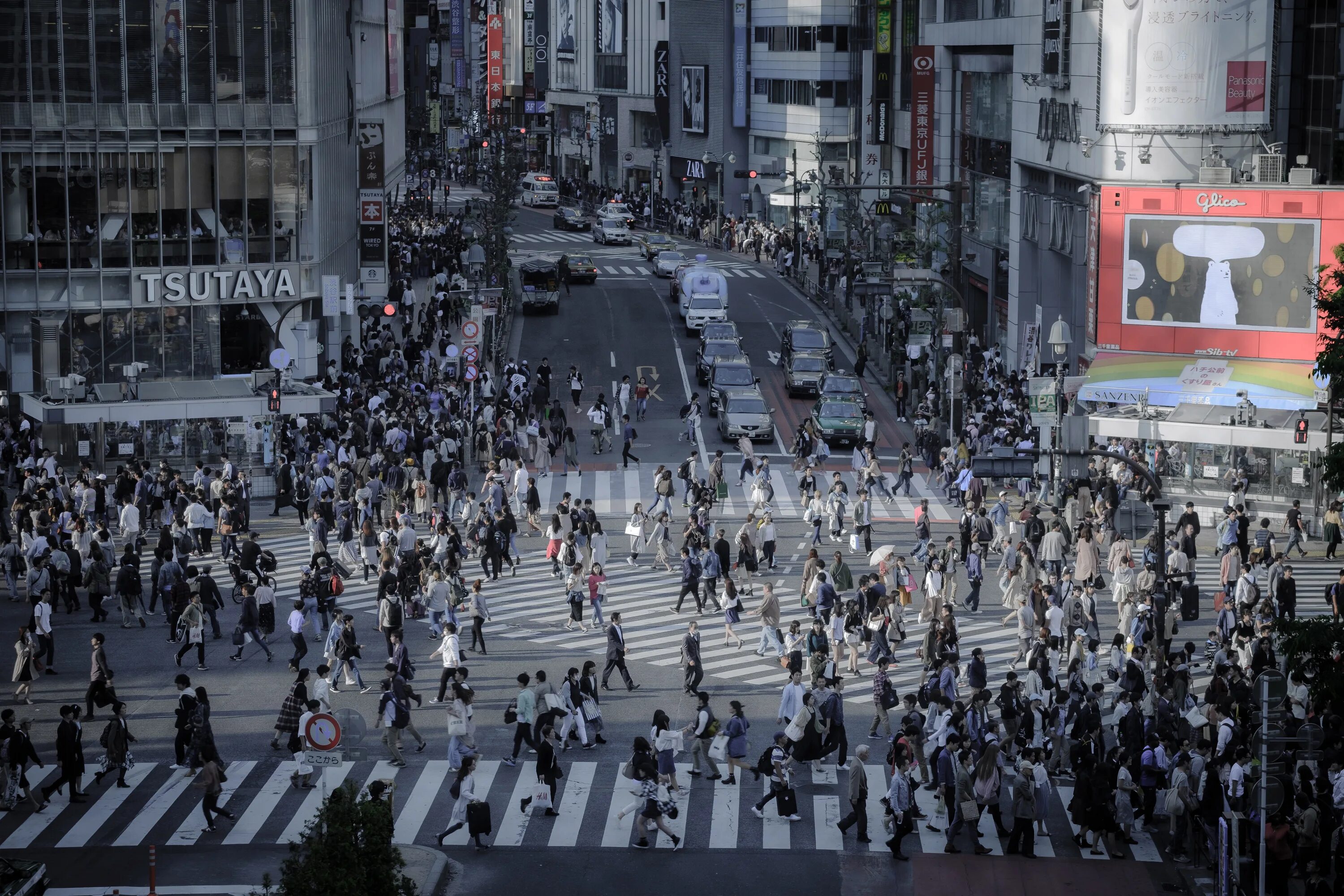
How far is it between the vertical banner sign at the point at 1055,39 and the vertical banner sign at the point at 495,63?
129382mm

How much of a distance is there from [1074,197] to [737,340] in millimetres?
13291

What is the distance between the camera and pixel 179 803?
2377cm

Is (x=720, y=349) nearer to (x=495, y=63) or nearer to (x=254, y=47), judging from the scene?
(x=254, y=47)

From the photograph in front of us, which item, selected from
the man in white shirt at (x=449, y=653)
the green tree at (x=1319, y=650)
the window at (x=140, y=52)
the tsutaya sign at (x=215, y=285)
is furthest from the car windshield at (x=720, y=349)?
the green tree at (x=1319, y=650)

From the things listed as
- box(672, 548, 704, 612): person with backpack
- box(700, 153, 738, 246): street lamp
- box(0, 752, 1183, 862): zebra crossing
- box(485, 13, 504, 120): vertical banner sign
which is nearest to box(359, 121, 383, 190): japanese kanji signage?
box(672, 548, 704, 612): person with backpack

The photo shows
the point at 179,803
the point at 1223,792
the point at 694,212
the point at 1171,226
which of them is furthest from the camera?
the point at 694,212

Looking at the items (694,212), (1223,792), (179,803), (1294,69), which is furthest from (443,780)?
(694,212)

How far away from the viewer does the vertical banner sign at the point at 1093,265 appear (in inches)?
1869

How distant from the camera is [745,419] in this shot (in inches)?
A: 1981

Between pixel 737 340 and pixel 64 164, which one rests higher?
pixel 64 164

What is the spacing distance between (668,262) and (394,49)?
2024 cm

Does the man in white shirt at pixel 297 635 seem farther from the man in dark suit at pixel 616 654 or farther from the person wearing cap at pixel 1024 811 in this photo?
the person wearing cap at pixel 1024 811

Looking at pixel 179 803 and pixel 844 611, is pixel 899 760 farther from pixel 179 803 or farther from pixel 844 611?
pixel 179 803

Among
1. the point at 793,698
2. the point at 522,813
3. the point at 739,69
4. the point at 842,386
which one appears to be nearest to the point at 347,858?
the point at 522,813
